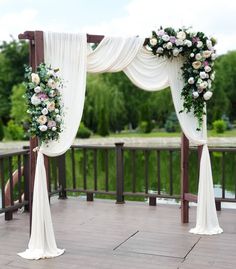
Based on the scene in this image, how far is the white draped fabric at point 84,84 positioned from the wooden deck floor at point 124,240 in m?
0.21

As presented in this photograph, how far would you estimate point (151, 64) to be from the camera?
15.4 ft

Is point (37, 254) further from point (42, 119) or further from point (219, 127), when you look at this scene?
point (219, 127)

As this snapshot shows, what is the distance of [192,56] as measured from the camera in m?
4.63

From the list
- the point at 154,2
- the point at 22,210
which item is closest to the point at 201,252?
the point at 22,210

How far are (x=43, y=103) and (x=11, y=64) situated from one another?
2989 cm

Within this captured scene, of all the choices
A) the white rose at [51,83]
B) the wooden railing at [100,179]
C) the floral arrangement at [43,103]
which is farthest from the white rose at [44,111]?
the wooden railing at [100,179]

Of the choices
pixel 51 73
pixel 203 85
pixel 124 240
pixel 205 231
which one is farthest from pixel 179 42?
pixel 124 240

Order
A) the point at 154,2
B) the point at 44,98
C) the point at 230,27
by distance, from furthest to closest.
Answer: the point at 230,27, the point at 154,2, the point at 44,98

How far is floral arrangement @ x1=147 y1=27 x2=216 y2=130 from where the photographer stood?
4.60 metres

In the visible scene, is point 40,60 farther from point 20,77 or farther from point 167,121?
point 20,77

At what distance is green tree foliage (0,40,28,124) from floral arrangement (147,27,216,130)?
27533mm

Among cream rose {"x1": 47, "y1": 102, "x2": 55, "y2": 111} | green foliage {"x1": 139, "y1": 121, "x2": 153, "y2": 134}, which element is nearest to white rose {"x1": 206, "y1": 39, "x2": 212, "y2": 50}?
cream rose {"x1": 47, "y1": 102, "x2": 55, "y2": 111}

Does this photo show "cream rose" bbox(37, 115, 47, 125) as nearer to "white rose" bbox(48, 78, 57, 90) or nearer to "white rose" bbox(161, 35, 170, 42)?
"white rose" bbox(48, 78, 57, 90)

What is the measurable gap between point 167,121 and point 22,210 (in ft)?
65.3
